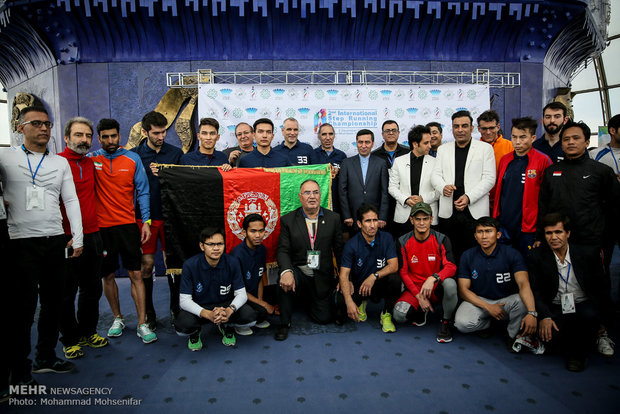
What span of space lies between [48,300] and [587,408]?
11.4ft

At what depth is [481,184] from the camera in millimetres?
3334

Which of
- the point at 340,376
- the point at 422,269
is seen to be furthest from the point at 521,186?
the point at 340,376

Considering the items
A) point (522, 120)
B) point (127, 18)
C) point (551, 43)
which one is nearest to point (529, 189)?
point (522, 120)

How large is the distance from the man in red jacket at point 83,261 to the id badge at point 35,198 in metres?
0.34

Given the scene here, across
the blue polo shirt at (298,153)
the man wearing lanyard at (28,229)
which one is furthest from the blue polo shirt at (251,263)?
the man wearing lanyard at (28,229)

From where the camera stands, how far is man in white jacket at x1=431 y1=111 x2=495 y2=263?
3369 millimetres

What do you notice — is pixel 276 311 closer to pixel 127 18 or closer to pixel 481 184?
pixel 481 184

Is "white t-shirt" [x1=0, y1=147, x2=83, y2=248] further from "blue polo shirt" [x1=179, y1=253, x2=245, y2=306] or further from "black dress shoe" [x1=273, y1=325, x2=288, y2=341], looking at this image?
"black dress shoe" [x1=273, y1=325, x2=288, y2=341]

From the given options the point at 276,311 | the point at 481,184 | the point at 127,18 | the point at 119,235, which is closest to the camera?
the point at 119,235

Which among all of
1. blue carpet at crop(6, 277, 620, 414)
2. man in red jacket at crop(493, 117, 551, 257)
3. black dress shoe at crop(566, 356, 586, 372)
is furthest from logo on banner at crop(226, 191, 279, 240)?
black dress shoe at crop(566, 356, 586, 372)

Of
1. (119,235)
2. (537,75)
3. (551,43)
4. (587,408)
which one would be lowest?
(587,408)

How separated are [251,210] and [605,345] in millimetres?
3149

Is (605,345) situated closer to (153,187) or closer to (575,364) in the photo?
(575,364)

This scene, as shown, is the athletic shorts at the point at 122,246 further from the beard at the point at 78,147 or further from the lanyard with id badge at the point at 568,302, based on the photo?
the lanyard with id badge at the point at 568,302
